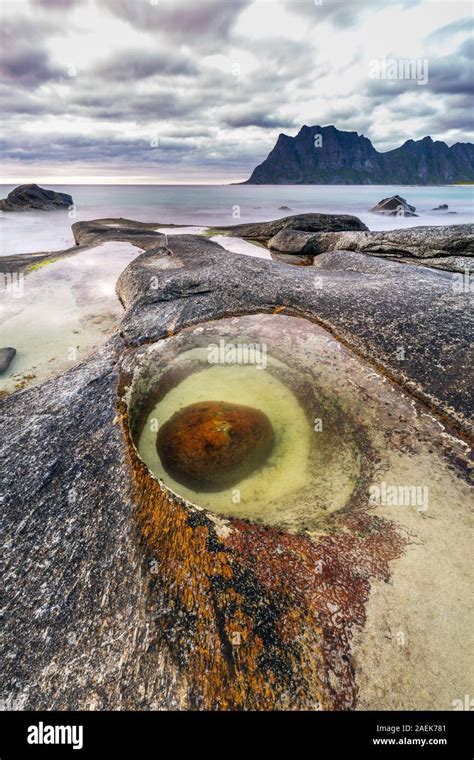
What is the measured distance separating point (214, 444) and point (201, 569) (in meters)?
2.98

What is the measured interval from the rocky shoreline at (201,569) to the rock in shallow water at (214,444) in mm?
959

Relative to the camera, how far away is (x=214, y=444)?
7.59 metres

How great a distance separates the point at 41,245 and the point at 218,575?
43.6m

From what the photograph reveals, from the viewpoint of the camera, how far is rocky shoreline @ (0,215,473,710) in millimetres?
4012

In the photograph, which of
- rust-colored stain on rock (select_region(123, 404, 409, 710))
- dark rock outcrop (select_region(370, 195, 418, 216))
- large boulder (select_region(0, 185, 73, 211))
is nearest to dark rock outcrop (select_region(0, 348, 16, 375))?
rust-colored stain on rock (select_region(123, 404, 409, 710))

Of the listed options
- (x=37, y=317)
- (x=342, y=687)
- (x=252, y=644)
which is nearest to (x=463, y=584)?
(x=342, y=687)

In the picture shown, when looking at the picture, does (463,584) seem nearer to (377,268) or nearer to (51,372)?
(51,372)

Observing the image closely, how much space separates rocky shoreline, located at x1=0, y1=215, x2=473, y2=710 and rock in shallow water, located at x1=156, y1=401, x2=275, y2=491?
959 millimetres

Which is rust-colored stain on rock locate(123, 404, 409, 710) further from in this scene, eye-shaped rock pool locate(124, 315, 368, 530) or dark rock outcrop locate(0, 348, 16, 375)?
dark rock outcrop locate(0, 348, 16, 375)

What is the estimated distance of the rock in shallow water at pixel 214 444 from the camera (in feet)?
23.0

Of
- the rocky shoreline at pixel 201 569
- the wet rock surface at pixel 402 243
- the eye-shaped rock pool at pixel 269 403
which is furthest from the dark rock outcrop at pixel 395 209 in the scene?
the rocky shoreline at pixel 201 569

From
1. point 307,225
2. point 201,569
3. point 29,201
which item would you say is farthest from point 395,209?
point 201,569

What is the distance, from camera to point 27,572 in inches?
203

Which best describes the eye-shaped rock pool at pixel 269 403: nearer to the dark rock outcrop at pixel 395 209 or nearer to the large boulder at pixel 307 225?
the large boulder at pixel 307 225
